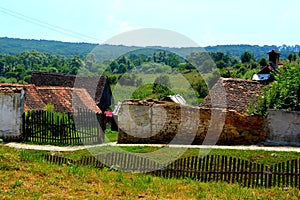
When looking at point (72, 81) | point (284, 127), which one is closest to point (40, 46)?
point (72, 81)

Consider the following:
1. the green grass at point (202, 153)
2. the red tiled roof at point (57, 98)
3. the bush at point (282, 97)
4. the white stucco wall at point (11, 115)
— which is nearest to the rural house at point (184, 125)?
the bush at point (282, 97)

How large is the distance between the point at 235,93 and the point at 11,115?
1306 centimetres

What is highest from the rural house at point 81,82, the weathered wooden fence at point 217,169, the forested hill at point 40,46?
the forested hill at point 40,46

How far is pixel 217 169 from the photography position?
36.7 feet

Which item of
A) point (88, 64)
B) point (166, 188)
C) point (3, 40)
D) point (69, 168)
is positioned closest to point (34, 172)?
point (69, 168)

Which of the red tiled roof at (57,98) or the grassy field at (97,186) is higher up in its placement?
the red tiled roof at (57,98)

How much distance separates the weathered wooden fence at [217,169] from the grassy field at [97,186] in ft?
1.28

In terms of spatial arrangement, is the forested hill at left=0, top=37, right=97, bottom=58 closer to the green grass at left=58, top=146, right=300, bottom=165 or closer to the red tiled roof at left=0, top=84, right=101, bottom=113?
the red tiled roof at left=0, top=84, right=101, bottom=113

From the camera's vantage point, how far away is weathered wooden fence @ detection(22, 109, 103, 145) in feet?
60.5

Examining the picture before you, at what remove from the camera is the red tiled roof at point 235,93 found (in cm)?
2244

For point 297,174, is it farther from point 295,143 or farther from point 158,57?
point 158,57

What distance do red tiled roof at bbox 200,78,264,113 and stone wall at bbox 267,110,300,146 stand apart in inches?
160

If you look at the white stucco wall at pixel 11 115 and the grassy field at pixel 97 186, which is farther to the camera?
the white stucco wall at pixel 11 115

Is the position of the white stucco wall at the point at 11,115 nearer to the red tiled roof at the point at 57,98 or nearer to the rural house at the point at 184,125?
the rural house at the point at 184,125
